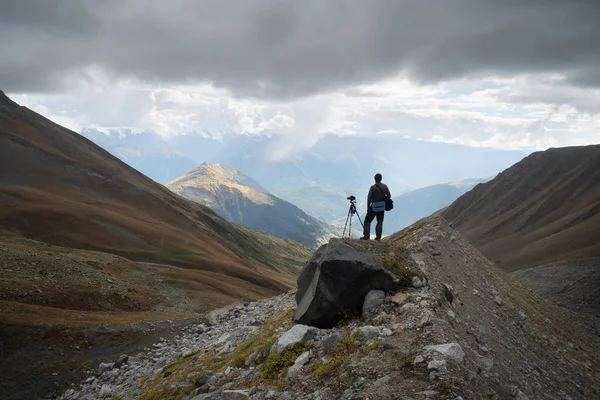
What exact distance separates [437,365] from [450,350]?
0.69m

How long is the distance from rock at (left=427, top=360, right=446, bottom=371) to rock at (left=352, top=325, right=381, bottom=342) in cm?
239

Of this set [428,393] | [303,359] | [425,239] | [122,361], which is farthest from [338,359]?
[122,361]

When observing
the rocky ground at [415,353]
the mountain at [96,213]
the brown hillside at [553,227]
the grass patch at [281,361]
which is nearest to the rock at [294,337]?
the rocky ground at [415,353]

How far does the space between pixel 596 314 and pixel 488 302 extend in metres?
45.5

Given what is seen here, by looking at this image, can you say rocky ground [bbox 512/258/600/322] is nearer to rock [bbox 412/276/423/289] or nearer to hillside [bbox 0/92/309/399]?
rock [bbox 412/276/423/289]

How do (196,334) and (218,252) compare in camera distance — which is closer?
(196,334)

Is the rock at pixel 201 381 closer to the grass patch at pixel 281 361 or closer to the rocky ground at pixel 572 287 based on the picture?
the grass patch at pixel 281 361

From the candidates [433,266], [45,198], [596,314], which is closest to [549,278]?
[596,314]

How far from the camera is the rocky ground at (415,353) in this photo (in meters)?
10.6

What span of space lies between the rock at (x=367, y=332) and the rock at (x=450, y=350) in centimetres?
186

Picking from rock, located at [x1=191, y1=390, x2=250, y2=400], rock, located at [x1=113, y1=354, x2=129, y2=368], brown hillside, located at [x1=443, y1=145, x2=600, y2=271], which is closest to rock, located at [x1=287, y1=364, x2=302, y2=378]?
rock, located at [x1=191, y1=390, x2=250, y2=400]

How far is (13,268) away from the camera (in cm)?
4038

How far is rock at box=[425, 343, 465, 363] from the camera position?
34.3ft

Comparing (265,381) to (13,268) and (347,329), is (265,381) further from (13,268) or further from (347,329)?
(13,268)
